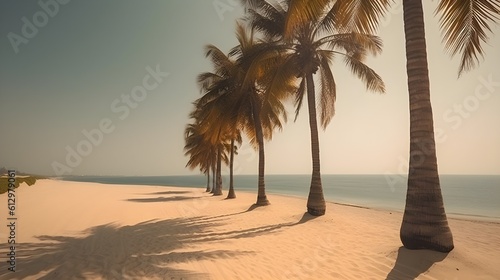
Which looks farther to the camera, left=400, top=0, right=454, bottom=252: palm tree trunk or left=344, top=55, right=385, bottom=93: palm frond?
left=344, top=55, right=385, bottom=93: palm frond

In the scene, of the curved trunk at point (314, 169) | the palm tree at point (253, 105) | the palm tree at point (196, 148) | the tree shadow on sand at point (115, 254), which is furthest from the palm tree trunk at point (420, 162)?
the palm tree at point (196, 148)

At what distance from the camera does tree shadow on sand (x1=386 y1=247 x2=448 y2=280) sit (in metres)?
5.30

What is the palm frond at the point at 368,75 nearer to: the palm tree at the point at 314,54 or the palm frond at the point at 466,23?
the palm tree at the point at 314,54

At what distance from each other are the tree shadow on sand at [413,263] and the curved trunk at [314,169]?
6777mm

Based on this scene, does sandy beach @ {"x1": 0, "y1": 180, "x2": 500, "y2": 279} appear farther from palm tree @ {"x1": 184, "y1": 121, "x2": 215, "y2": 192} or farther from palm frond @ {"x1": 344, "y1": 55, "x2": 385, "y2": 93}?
palm tree @ {"x1": 184, "y1": 121, "x2": 215, "y2": 192}

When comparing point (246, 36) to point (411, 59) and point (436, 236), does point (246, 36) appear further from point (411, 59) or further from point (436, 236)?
point (436, 236)

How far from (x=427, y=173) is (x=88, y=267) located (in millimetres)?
8115

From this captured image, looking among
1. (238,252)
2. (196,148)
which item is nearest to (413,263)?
(238,252)

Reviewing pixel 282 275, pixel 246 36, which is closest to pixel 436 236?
pixel 282 275

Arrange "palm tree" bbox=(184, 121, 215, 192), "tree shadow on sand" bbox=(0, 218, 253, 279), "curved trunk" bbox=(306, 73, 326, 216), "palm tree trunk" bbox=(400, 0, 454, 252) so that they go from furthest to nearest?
"palm tree" bbox=(184, 121, 215, 192)
"curved trunk" bbox=(306, 73, 326, 216)
"palm tree trunk" bbox=(400, 0, 454, 252)
"tree shadow on sand" bbox=(0, 218, 253, 279)

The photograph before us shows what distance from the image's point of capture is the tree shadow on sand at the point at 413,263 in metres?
5.30

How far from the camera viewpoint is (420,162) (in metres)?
6.36

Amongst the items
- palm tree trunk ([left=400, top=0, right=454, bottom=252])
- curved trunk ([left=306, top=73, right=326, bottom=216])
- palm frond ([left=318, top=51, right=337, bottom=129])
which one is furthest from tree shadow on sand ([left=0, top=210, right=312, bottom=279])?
palm frond ([left=318, top=51, right=337, bottom=129])

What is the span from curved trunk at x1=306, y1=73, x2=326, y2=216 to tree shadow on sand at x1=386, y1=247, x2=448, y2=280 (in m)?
6.78
